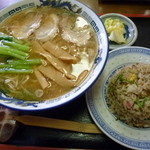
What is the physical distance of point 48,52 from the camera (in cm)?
151

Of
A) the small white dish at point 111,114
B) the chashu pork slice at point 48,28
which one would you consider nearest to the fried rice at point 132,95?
the small white dish at point 111,114

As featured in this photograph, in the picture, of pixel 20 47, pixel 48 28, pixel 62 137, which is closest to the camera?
pixel 62 137

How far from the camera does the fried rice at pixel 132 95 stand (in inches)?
55.2

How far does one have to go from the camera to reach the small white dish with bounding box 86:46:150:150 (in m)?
1.34

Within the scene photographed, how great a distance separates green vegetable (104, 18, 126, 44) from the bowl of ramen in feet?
1.12

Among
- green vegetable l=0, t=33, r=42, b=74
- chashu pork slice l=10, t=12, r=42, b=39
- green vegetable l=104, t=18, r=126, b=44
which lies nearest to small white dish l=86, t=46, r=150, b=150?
green vegetable l=104, t=18, r=126, b=44

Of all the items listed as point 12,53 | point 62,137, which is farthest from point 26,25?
point 62,137

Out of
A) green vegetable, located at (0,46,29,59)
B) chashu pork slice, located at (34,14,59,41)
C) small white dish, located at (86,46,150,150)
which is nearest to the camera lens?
A: small white dish, located at (86,46,150,150)

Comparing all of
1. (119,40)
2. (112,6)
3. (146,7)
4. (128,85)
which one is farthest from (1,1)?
(128,85)

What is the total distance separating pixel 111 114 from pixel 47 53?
0.58m

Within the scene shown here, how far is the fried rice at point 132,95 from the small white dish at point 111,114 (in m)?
0.04

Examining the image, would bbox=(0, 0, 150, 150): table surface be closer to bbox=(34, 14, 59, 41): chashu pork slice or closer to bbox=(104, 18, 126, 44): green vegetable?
bbox=(34, 14, 59, 41): chashu pork slice

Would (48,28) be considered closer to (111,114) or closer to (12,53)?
(12,53)

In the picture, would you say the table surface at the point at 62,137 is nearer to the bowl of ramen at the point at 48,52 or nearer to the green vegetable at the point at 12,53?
the bowl of ramen at the point at 48,52
